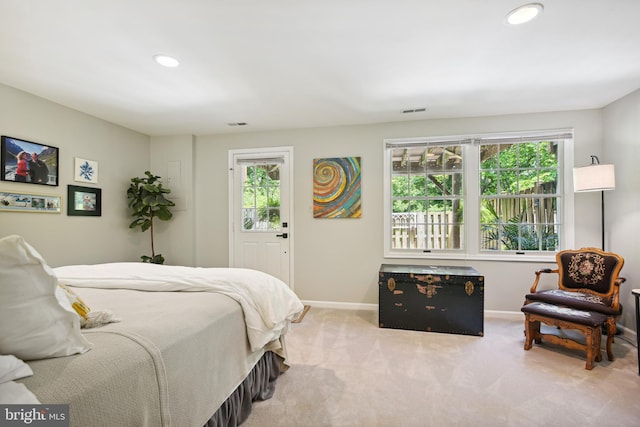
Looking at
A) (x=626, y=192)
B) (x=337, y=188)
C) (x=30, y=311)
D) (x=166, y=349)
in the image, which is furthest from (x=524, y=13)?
(x=30, y=311)

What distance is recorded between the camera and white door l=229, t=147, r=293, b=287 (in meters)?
4.00

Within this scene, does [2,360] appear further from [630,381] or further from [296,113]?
[630,381]

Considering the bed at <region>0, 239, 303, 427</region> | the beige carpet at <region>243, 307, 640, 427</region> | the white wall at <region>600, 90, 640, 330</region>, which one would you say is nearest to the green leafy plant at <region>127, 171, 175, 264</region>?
the bed at <region>0, 239, 303, 427</region>

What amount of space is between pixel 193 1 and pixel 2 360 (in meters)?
1.83

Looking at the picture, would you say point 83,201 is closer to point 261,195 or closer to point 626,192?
point 261,195

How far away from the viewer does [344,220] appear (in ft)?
12.6

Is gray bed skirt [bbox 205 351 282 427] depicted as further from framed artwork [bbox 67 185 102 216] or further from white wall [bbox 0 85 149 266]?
framed artwork [bbox 67 185 102 216]

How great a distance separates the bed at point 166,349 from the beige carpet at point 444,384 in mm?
347

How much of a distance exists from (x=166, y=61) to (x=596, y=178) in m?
3.99

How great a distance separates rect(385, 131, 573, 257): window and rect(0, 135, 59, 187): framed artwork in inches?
146

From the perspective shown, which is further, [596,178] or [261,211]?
[261,211]

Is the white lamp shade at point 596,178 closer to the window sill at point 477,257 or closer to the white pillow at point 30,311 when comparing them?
the window sill at point 477,257

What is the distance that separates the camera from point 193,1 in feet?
5.44

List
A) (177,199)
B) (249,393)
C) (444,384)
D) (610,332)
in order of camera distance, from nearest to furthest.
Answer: (249,393) < (444,384) < (610,332) < (177,199)
